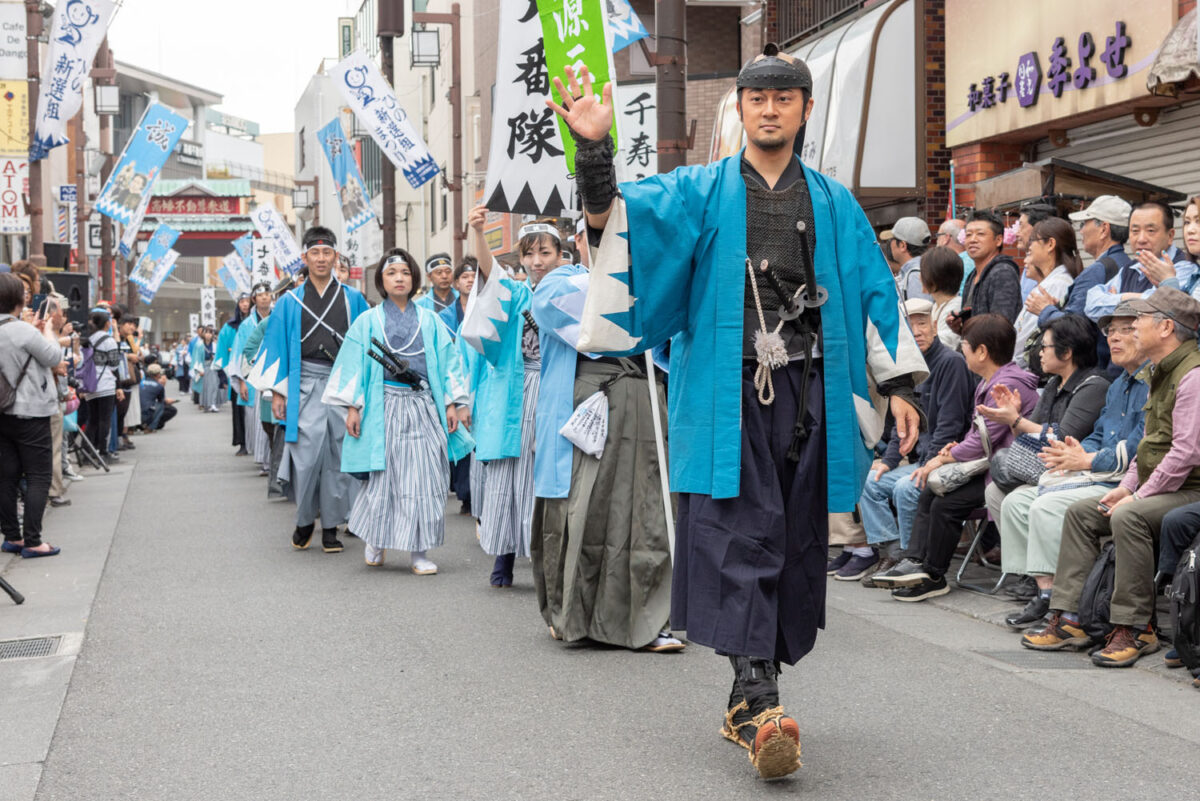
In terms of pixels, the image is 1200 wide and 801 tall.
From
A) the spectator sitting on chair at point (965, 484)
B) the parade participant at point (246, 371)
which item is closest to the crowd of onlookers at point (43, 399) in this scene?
the parade participant at point (246, 371)

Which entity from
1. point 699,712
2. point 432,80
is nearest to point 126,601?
point 699,712

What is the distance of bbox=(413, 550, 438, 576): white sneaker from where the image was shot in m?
8.98

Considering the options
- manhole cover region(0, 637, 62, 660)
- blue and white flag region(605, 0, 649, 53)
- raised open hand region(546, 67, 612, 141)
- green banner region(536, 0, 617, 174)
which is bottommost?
manhole cover region(0, 637, 62, 660)

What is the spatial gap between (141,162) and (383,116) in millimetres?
8516

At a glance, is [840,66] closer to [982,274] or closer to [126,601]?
[982,274]

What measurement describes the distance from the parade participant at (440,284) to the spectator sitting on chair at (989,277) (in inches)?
181

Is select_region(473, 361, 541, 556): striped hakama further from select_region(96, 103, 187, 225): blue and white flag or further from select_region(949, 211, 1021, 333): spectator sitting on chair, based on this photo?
select_region(96, 103, 187, 225): blue and white flag

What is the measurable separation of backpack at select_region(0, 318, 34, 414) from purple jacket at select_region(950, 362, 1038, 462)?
5984 mm

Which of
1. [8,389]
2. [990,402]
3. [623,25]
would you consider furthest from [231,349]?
[990,402]

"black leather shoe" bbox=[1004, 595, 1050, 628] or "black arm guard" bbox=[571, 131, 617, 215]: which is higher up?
"black arm guard" bbox=[571, 131, 617, 215]

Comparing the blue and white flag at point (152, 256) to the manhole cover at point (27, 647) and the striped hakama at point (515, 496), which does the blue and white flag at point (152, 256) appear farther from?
the manhole cover at point (27, 647)

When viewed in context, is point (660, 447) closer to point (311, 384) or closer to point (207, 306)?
point (311, 384)

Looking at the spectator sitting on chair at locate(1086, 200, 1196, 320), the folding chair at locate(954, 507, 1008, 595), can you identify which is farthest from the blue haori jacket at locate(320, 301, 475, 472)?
the spectator sitting on chair at locate(1086, 200, 1196, 320)

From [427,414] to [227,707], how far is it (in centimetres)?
414
